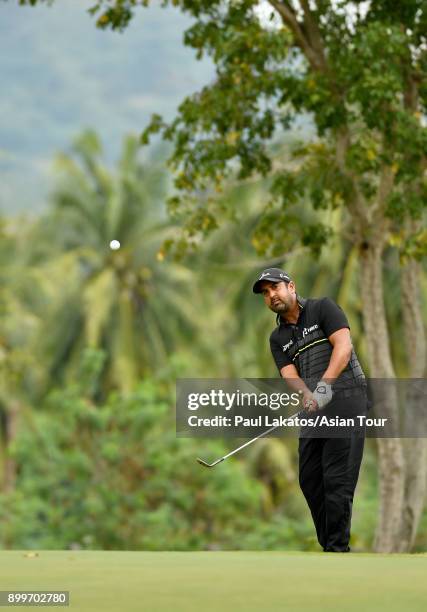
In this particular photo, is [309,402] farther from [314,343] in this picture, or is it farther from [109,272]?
[109,272]

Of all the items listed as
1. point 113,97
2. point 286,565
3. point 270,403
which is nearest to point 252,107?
point 270,403

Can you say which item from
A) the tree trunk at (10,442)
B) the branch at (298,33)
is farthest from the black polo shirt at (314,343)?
the tree trunk at (10,442)

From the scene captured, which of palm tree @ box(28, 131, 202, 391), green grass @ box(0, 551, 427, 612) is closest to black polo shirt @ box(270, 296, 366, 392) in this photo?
green grass @ box(0, 551, 427, 612)

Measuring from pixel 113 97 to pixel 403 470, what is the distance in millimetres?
179905

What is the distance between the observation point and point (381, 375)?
48.7 ft

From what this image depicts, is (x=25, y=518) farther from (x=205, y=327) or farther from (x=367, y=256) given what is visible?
(x=367, y=256)

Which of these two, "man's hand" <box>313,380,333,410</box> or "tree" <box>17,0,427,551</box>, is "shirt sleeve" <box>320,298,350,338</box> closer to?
"man's hand" <box>313,380,333,410</box>

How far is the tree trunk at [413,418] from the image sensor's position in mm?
15008

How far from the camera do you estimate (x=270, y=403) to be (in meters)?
8.60

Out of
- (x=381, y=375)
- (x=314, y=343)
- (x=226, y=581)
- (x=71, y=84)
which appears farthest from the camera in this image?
(x=71, y=84)

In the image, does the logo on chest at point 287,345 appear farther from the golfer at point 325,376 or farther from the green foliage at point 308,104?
the green foliage at point 308,104

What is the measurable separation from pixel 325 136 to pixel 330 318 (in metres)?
7.75

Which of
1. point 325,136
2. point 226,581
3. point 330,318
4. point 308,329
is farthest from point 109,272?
point 226,581

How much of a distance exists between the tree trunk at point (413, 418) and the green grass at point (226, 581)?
7981mm
